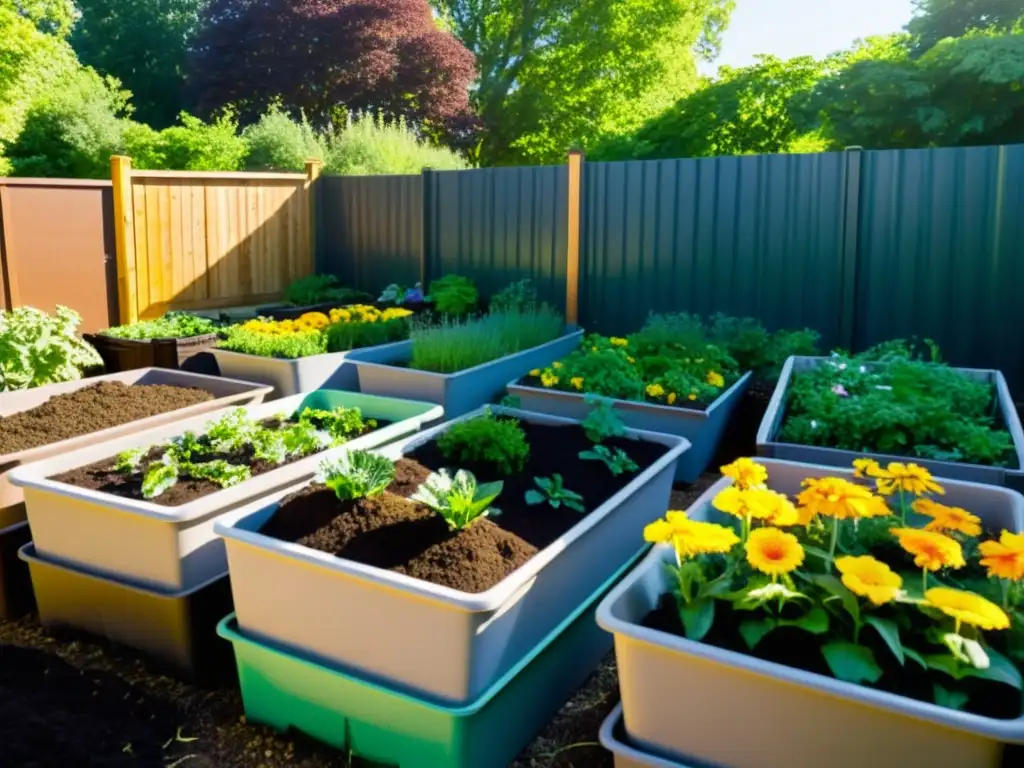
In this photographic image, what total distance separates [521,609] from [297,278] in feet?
21.9

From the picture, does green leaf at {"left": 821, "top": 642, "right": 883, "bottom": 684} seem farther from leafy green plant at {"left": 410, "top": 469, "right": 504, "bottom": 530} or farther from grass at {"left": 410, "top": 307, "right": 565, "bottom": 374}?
grass at {"left": 410, "top": 307, "right": 565, "bottom": 374}

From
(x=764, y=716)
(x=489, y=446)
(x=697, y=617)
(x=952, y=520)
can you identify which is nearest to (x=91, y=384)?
(x=489, y=446)

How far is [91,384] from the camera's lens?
4383 millimetres

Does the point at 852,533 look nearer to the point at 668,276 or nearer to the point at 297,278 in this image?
the point at 668,276

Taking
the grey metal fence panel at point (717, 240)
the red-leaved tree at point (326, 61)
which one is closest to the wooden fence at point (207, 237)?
the grey metal fence panel at point (717, 240)

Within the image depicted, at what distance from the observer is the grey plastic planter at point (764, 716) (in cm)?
159

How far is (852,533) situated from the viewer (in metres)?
2.31

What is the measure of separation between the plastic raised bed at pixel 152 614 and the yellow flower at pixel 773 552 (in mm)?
1745

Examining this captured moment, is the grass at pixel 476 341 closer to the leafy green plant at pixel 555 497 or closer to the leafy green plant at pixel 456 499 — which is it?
the leafy green plant at pixel 555 497

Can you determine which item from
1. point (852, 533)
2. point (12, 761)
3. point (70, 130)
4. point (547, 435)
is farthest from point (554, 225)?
point (70, 130)

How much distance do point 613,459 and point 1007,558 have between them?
5.36 feet

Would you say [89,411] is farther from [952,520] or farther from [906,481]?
[952,520]

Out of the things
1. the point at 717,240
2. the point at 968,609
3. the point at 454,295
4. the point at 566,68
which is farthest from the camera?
the point at 566,68

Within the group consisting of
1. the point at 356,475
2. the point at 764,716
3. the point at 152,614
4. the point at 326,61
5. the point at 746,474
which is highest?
the point at 326,61
